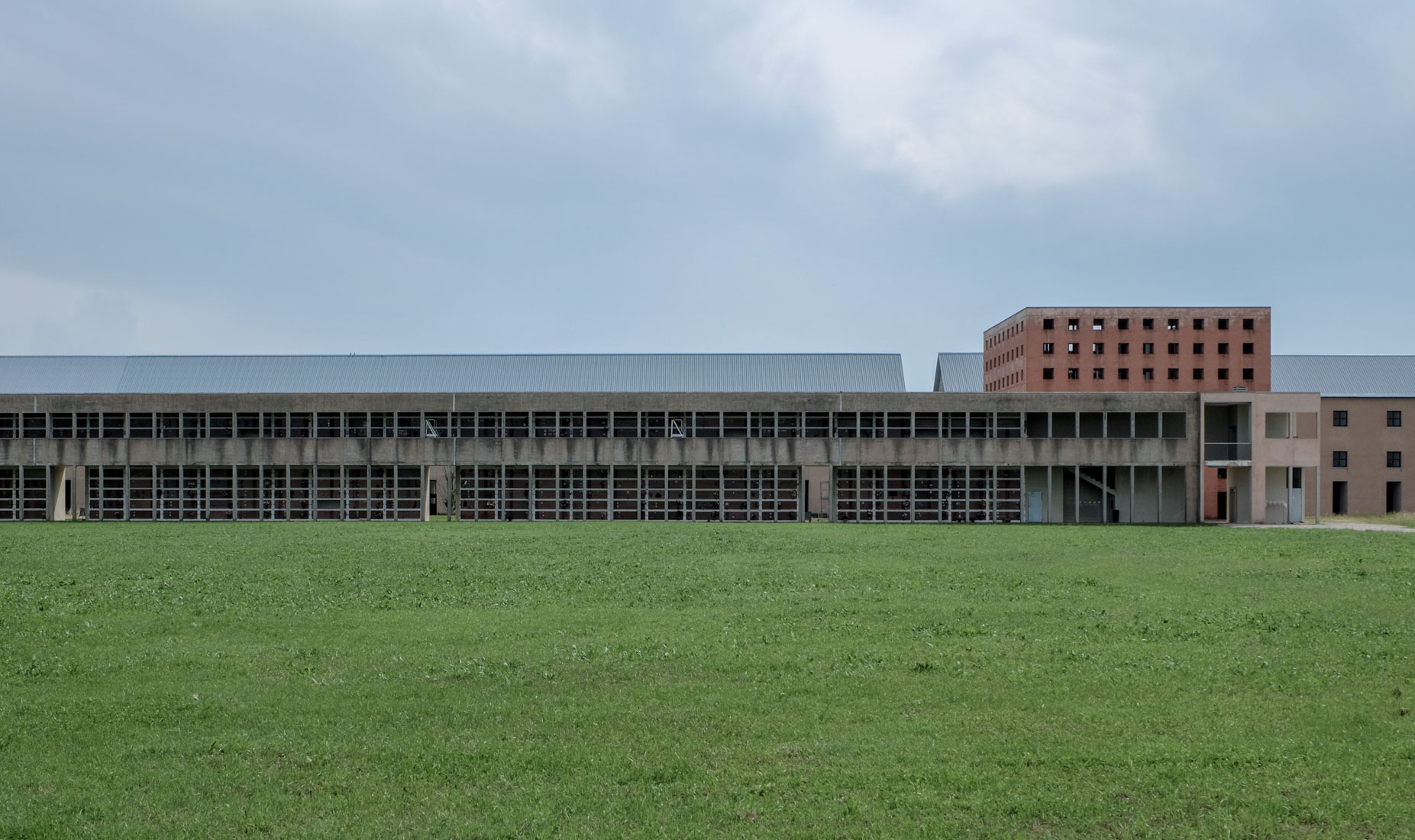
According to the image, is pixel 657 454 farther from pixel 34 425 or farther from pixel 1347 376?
pixel 1347 376

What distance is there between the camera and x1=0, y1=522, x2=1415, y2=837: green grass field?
952 cm

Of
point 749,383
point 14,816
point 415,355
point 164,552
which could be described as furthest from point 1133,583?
point 415,355

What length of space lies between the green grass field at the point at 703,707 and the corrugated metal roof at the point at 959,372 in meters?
94.2

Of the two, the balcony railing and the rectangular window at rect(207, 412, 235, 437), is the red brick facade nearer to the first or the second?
the balcony railing

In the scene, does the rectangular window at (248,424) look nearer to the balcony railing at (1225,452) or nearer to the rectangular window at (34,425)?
Answer: the rectangular window at (34,425)

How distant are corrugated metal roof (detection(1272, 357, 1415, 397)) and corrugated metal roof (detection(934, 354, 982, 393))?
93.2ft

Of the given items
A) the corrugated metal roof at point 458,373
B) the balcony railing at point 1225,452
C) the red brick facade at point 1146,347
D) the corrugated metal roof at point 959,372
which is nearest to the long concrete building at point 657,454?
the balcony railing at point 1225,452

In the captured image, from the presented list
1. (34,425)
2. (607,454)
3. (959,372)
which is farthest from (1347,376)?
(34,425)

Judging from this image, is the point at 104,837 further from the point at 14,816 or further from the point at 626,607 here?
the point at 626,607

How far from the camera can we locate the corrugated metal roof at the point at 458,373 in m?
103

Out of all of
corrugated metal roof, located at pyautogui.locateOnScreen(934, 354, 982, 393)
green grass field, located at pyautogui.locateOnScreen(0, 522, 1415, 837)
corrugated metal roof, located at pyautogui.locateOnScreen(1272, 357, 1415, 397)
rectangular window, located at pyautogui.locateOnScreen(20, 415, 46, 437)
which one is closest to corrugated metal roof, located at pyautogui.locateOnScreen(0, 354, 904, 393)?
corrugated metal roof, located at pyautogui.locateOnScreen(934, 354, 982, 393)

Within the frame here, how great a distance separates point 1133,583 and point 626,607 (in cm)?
1079

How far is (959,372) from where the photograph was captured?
119500 mm

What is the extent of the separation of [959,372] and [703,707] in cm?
11003
